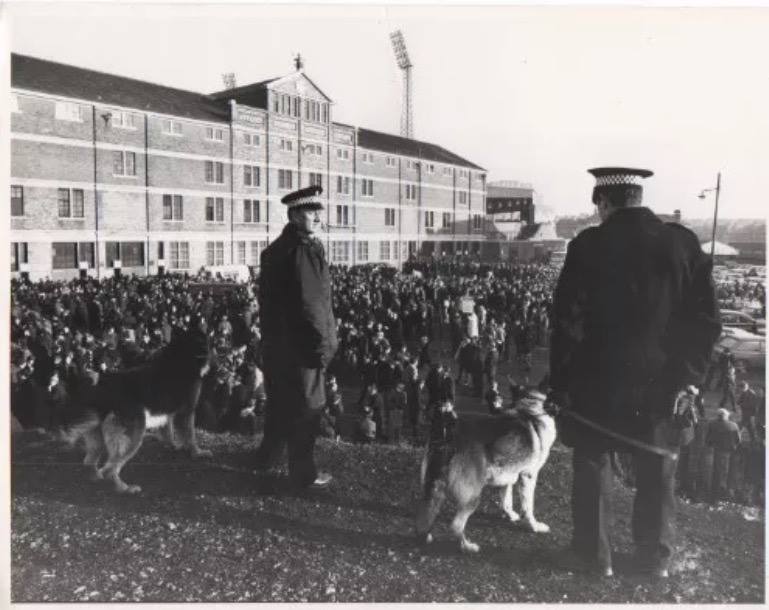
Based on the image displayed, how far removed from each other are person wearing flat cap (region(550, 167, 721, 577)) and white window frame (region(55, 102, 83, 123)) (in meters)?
18.1

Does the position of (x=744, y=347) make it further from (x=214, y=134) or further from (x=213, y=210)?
(x=213, y=210)

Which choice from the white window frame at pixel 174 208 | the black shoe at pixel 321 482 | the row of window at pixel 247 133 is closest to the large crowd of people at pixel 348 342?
the black shoe at pixel 321 482

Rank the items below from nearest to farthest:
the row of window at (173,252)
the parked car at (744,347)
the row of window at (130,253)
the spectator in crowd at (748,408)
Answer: the spectator in crowd at (748,408), the parked car at (744,347), the row of window at (130,253), the row of window at (173,252)

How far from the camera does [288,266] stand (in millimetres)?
4273

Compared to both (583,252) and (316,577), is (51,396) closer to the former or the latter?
(316,577)

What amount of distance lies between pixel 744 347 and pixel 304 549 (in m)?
9.19

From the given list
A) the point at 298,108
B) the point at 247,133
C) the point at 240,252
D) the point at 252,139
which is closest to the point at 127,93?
the point at 247,133

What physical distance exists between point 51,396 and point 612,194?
254 inches

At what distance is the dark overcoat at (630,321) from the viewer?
3.72m

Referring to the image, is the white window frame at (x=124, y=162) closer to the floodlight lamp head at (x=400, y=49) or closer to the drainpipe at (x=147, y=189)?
the drainpipe at (x=147, y=189)

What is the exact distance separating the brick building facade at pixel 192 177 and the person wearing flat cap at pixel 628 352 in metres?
14.2

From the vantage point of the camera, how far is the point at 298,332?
4.29 m

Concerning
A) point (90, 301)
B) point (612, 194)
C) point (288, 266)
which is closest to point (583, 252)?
point (612, 194)

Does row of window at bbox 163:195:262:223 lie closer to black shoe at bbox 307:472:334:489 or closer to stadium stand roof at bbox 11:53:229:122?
stadium stand roof at bbox 11:53:229:122
